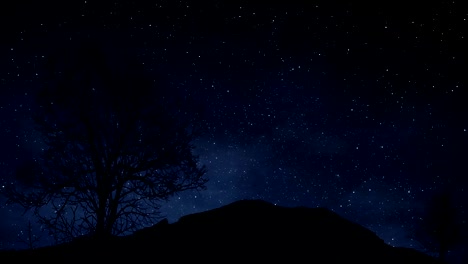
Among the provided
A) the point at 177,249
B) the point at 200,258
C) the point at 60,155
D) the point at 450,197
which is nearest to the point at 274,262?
the point at 200,258

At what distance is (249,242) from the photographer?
576 cm

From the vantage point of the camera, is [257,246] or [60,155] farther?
[60,155]

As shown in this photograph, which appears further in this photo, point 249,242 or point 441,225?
point 441,225

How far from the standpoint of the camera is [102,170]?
1103cm

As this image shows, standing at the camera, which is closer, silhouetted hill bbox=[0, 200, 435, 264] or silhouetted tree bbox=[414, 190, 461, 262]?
silhouetted hill bbox=[0, 200, 435, 264]

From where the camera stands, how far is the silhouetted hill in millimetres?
5527

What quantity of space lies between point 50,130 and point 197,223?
713cm

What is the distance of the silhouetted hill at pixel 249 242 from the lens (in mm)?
5527

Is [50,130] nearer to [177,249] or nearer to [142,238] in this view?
[142,238]

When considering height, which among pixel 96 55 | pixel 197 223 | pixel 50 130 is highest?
pixel 96 55

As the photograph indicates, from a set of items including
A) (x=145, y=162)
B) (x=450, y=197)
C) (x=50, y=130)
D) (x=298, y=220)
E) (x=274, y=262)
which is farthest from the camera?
(x=450, y=197)

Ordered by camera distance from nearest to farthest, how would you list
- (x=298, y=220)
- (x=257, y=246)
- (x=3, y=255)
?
(x=257, y=246)
(x=298, y=220)
(x=3, y=255)

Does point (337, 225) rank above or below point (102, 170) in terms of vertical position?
below

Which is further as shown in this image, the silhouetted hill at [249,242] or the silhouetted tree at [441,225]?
the silhouetted tree at [441,225]
